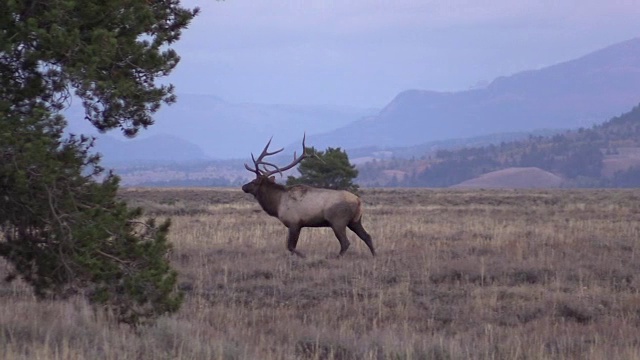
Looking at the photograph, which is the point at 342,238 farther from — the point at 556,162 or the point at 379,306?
the point at 556,162

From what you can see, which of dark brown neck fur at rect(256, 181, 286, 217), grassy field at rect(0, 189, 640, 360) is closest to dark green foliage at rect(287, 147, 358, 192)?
grassy field at rect(0, 189, 640, 360)

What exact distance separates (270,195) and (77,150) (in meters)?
9.63

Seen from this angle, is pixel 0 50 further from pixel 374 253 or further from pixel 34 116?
pixel 374 253

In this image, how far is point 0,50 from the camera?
7816mm

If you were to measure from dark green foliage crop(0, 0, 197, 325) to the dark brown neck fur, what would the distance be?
8.89 metres

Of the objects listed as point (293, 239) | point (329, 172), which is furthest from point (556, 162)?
point (293, 239)

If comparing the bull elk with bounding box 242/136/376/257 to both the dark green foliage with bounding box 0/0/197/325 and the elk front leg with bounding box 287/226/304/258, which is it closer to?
the elk front leg with bounding box 287/226/304/258

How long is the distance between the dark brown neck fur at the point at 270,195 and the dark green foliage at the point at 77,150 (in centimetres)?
889

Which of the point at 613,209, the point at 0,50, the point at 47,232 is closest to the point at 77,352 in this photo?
the point at 47,232

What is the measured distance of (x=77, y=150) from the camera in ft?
28.1

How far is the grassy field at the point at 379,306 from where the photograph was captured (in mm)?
8219

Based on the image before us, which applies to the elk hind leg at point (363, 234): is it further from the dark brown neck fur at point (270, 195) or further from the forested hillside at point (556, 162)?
the forested hillside at point (556, 162)

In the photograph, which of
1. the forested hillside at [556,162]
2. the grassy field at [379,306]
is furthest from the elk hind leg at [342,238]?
the forested hillside at [556,162]

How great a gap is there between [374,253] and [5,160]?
917cm
